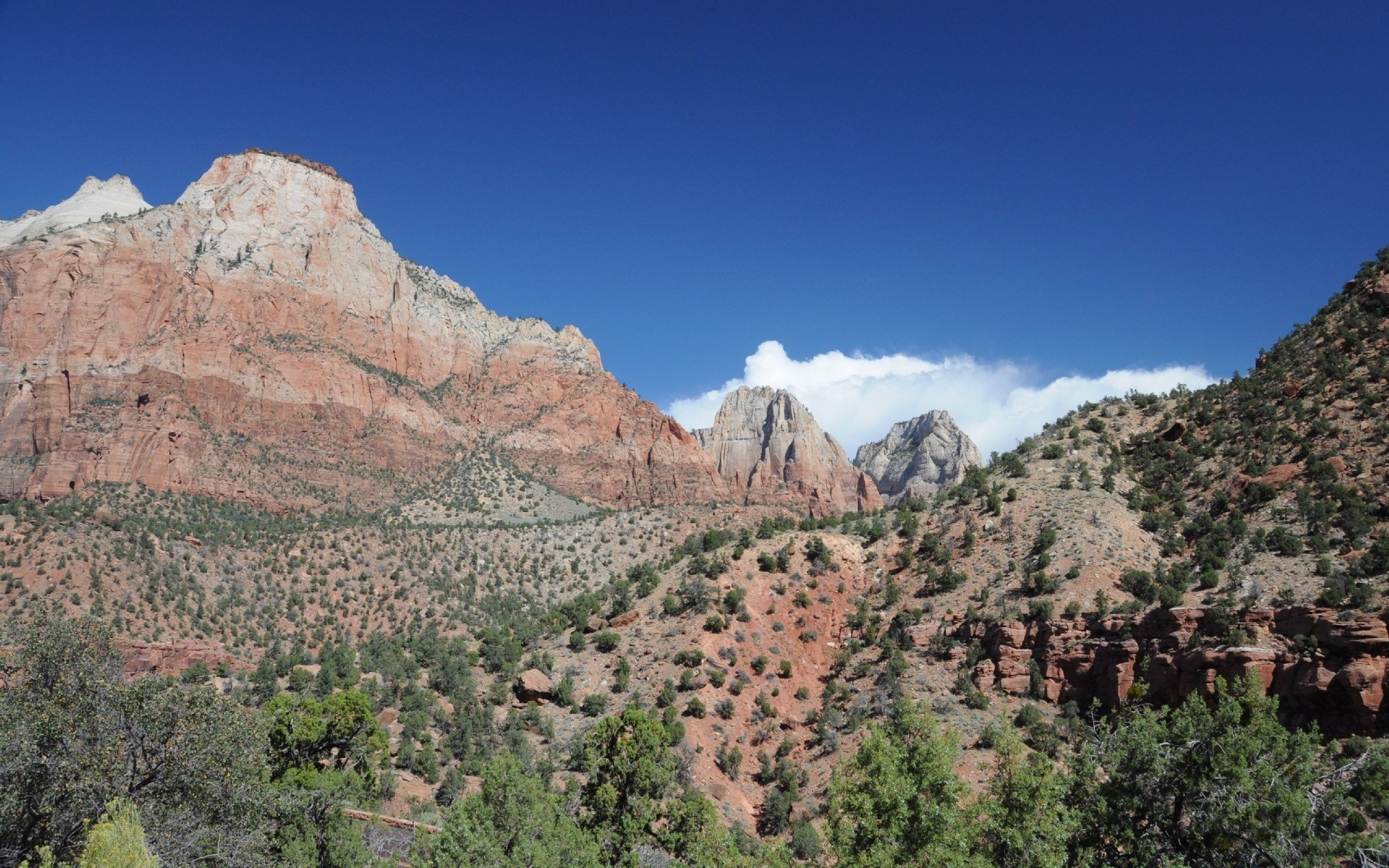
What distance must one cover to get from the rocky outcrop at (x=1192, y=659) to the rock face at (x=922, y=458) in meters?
120

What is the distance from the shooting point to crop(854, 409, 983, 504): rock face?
15900cm

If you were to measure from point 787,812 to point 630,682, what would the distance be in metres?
10.1

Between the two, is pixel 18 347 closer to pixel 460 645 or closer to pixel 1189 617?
pixel 460 645

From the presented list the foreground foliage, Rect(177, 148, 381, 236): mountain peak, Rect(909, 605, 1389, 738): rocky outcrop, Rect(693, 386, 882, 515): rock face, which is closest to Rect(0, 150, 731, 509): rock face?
Rect(177, 148, 381, 236): mountain peak

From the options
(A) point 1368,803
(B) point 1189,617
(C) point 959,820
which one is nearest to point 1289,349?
(B) point 1189,617

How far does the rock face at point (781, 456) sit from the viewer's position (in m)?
149

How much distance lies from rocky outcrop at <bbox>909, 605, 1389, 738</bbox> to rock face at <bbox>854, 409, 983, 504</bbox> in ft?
393

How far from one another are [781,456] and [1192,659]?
143 meters

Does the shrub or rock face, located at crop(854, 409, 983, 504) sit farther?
rock face, located at crop(854, 409, 983, 504)

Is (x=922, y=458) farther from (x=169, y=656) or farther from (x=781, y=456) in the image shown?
(x=169, y=656)

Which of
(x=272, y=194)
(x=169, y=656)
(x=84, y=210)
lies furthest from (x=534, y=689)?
(x=84, y=210)

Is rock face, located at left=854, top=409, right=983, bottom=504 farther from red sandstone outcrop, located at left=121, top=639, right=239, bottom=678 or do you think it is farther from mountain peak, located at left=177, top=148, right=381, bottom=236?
red sandstone outcrop, located at left=121, top=639, right=239, bottom=678

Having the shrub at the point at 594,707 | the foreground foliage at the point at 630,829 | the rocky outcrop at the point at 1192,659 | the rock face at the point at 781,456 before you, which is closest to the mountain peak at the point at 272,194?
the rock face at the point at 781,456

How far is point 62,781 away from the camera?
566 inches
